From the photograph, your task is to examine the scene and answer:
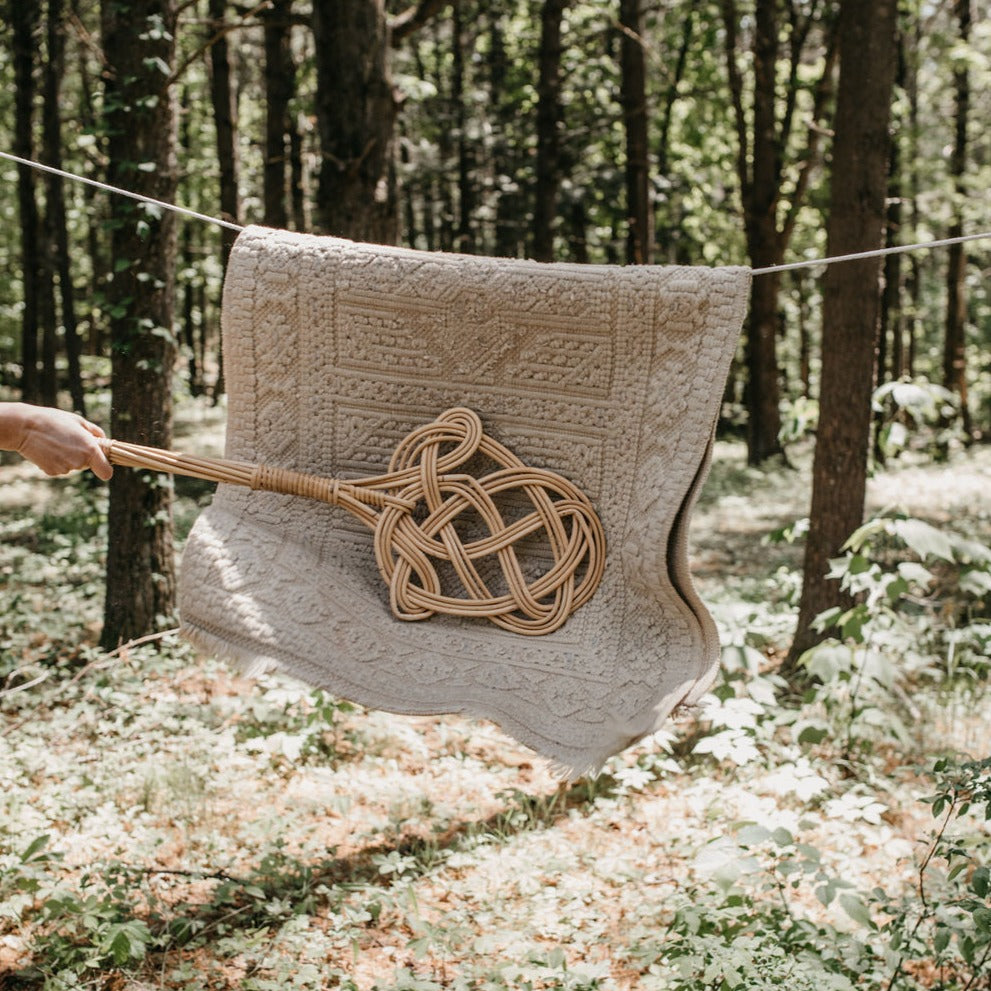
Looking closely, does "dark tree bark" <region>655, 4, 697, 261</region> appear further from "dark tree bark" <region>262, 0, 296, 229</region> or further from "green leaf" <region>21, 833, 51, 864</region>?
"green leaf" <region>21, 833, 51, 864</region>

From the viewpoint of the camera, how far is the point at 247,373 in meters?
2.15

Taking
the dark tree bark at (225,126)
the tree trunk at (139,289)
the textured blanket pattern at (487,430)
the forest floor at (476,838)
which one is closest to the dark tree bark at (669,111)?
the dark tree bark at (225,126)

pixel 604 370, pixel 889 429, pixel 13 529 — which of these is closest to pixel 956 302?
pixel 889 429

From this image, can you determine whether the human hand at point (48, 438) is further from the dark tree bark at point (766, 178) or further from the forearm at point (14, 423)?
the dark tree bark at point (766, 178)

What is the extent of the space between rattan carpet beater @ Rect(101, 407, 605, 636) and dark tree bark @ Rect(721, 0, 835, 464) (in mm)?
8329

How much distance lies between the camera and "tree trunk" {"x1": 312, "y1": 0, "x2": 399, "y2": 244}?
13.5ft

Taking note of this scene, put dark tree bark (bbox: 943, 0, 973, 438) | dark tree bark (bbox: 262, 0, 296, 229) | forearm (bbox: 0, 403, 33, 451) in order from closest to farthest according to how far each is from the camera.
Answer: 1. forearm (bbox: 0, 403, 33, 451)
2. dark tree bark (bbox: 262, 0, 296, 229)
3. dark tree bark (bbox: 943, 0, 973, 438)

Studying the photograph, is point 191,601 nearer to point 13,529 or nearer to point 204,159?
point 13,529

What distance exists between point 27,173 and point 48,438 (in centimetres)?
941

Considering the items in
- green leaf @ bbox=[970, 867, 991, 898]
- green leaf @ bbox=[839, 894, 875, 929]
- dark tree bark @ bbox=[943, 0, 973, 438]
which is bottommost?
green leaf @ bbox=[839, 894, 875, 929]

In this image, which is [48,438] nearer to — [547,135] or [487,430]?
[487,430]

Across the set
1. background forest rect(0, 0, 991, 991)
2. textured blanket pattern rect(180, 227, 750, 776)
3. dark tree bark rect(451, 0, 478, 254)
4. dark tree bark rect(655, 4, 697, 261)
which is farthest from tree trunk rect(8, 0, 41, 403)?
textured blanket pattern rect(180, 227, 750, 776)

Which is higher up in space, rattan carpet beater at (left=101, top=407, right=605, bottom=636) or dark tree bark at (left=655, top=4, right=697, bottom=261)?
dark tree bark at (left=655, top=4, right=697, bottom=261)

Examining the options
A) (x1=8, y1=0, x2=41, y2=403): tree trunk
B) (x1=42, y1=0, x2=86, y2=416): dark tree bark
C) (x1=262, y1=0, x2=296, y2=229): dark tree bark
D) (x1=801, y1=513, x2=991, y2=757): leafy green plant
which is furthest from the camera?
(x1=262, y1=0, x2=296, y2=229): dark tree bark
